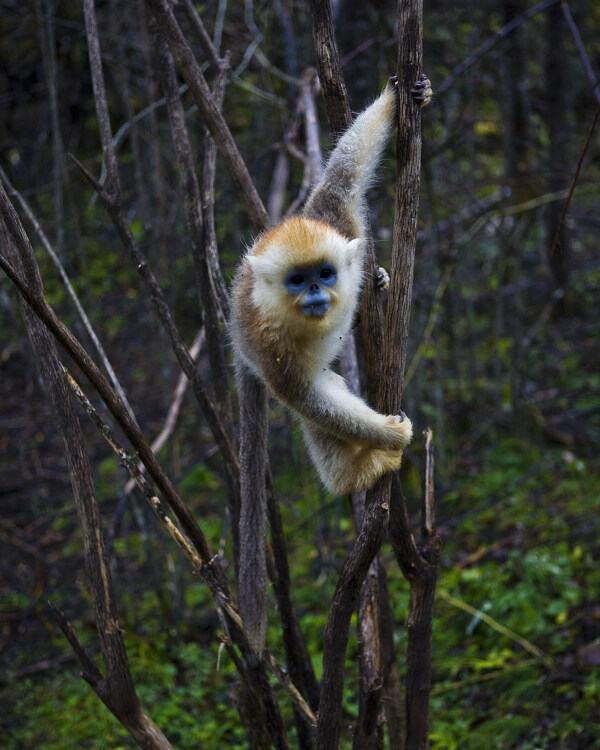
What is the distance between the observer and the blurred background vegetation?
384 cm

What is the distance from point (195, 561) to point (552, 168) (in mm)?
5296

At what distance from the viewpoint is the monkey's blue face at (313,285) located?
2.30 metres

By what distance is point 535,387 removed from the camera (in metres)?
6.47

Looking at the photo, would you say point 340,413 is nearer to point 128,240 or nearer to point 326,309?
point 326,309

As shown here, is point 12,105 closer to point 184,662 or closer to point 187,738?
point 184,662

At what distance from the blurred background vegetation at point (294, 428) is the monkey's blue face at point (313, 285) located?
2.48 feet

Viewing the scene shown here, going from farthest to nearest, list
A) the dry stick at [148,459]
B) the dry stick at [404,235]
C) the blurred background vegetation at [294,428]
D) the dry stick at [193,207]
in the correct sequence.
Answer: the blurred background vegetation at [294,428] < the dry stick at [193,207] < the dry stick at [404,235] < the dry stick at [148,459]

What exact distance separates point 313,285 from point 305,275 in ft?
0.13

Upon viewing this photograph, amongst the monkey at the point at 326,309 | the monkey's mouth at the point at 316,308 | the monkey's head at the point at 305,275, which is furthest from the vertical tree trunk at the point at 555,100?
the monkey's mouth at the point at 316,308

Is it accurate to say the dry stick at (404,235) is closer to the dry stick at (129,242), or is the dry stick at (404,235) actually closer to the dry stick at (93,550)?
the dry stick at (129,242)

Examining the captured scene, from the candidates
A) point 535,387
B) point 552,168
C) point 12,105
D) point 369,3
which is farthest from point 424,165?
point 12,105

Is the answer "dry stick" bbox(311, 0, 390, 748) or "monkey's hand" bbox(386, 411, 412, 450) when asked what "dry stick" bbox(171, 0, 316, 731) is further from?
"monkey's hand" bbox(386, 411, 412, 450)

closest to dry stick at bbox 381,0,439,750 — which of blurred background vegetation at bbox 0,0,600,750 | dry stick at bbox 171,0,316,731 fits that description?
dry stick at bbox 171,0,316,731

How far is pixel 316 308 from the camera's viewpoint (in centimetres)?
231
